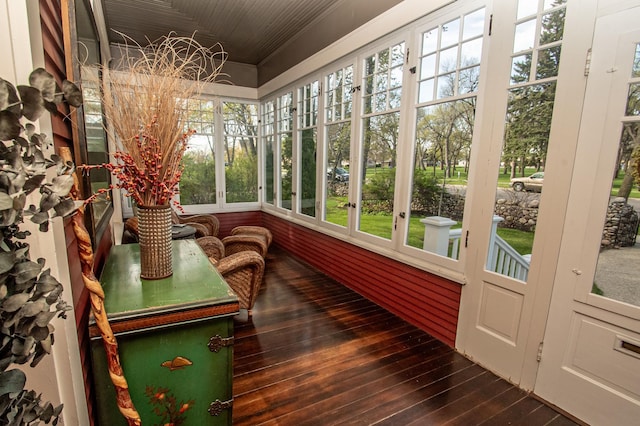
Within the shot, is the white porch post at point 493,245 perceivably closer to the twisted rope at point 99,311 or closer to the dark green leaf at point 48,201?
the twisted rope at point 99,311

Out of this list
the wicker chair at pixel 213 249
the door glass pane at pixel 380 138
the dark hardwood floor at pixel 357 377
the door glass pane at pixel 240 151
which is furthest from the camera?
the door glass pane at pixel 240 151

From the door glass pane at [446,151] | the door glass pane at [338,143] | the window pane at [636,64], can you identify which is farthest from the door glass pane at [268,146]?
the window pane at [636,64]

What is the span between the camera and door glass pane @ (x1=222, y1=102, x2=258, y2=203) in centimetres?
609

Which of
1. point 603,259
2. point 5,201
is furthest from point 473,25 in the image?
point 5,201

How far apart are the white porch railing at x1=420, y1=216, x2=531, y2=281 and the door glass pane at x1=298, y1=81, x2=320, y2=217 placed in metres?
2.13

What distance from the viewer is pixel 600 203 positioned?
70.4 inches

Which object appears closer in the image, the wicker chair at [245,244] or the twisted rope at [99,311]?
the twisted rope at [99,311]

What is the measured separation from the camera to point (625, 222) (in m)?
1.74

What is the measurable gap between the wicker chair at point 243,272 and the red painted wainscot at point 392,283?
1353 mm

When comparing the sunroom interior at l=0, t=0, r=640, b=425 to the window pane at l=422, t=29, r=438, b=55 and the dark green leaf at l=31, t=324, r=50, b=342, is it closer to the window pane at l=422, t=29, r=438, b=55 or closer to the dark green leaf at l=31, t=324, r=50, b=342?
the window pane at l=422, t=29, r=438, b=55

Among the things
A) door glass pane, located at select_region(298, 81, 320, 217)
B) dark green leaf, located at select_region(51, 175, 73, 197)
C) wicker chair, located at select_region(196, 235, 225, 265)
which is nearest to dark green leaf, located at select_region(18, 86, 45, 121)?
dark green leaf, located at select_region(51, 175, 73, 197)

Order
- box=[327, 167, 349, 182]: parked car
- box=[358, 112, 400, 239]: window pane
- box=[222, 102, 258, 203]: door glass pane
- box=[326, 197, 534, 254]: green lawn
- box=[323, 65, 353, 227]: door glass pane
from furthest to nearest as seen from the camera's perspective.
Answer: box=[222, 102, 258, 203]: door glass pane
box=[327, 167, 349, 182]: parked car
box=[323, 65, 353, 227]: door glass pane
box=[358, 112, 400, 239]: window pane
box=[326, 197, 534, 254]: green lawn

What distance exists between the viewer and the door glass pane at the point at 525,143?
1970 mm

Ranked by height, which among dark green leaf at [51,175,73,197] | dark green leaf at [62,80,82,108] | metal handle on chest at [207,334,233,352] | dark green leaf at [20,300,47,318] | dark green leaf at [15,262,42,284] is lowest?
metal handle on chest at [207,334,233,352]
